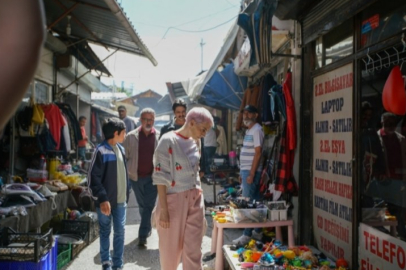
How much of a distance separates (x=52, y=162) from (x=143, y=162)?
2.77m

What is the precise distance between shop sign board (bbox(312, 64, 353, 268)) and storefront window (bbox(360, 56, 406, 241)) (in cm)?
22

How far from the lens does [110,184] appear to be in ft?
16.0

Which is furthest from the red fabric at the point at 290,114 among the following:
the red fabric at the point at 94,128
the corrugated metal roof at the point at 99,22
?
the red fabric at the point at 94,128

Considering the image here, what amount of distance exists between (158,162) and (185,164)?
0.90ft

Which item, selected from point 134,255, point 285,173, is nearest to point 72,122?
point 134,255

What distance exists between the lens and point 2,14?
700 mm

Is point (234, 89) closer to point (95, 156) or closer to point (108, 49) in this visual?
point (108, 49)

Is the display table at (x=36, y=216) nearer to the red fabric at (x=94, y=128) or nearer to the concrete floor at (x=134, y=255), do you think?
the concrete floor at (x=134, y=255)

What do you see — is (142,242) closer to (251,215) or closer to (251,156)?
(251,215)

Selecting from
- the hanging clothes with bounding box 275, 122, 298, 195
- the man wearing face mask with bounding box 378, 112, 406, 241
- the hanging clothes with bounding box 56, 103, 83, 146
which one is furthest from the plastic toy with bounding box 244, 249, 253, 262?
the hanging clothes with bounding box 56, 103, 83, 146

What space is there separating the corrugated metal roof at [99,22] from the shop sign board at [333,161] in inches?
127

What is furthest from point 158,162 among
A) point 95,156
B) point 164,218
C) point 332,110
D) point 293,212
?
point 293,212

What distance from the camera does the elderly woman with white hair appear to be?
400cm

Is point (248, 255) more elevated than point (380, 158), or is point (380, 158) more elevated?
point (380, 158)
